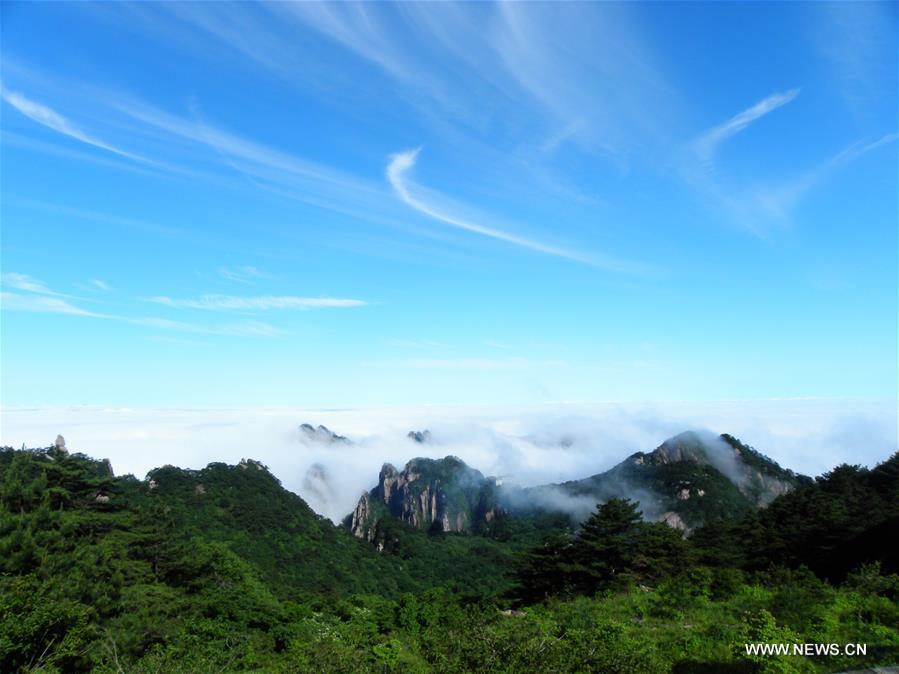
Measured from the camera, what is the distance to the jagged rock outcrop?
481ft

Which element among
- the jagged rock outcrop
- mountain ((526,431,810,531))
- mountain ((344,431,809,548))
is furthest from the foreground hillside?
the jagged rock outcrop

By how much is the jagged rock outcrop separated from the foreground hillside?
99.0 m

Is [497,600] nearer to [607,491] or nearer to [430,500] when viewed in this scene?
[607,491]

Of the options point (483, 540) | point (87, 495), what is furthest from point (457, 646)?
point (483, 540)

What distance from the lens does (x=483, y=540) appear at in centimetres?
12481

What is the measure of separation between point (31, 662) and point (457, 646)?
52.4ft

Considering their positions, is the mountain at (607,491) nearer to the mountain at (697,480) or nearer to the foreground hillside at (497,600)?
the mountain at (697,480)

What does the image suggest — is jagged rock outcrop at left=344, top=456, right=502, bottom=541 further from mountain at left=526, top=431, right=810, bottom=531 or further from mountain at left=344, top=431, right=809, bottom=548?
mountain at left=526, top=431, right=810, bottom=531

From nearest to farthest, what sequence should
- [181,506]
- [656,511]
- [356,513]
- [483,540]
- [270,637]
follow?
[270,637], [181,506], [656,511], [483,540], [356,513]

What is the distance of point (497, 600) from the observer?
29.9 m

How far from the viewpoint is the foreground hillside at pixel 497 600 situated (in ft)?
41.8

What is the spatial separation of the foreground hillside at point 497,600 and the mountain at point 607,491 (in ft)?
164

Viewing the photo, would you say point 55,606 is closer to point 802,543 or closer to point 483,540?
point 802,543

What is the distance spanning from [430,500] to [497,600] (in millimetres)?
128866
